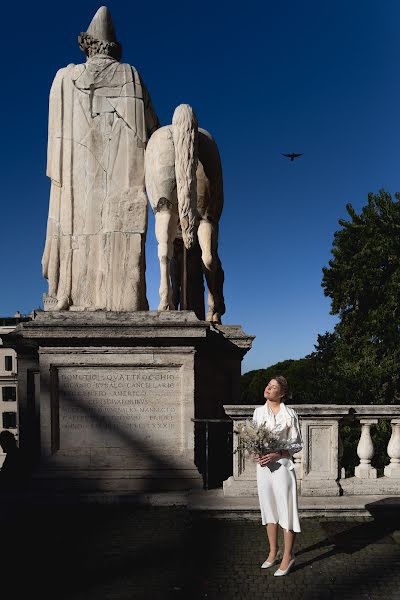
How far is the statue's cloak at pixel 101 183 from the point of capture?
8234mm

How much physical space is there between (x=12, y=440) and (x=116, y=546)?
412 centimetres

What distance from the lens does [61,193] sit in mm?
8508

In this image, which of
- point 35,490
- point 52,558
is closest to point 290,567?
point 52,558

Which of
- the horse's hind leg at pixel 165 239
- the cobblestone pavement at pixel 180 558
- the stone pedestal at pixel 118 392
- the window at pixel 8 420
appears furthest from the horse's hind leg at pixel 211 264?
the window at pixel 8 420

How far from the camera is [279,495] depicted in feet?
14.9

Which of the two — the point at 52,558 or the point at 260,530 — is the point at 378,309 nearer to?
the point at 260,530

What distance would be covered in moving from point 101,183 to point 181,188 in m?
1.48

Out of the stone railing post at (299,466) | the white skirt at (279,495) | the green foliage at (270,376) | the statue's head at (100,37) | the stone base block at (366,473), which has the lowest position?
the green foliage at (270,376)

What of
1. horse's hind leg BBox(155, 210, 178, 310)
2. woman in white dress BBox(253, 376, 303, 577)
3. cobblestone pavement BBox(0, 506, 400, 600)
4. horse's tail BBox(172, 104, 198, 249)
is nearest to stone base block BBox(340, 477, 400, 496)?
cobblestone pavement BBox(0, 506, 400, 600)

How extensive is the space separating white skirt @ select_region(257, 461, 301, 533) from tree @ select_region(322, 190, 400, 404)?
18.4 meters

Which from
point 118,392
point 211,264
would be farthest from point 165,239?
point 118,392

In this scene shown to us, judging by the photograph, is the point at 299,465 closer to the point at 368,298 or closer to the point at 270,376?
the point at 368,298

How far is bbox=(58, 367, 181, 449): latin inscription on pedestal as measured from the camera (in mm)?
6957

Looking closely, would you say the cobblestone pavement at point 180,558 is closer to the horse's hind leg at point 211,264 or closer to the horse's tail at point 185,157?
the horse's hind leg at point 211,264
